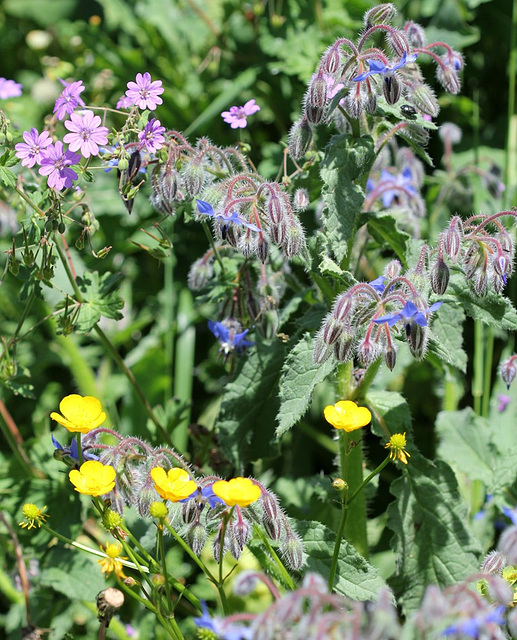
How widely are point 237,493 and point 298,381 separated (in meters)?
0.52

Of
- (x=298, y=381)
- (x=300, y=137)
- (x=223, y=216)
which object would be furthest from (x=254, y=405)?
(x=300, y=137)

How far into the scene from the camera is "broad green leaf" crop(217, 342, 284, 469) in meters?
2.47

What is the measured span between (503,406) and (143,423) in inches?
53.2

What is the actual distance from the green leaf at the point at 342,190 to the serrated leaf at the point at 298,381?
271 millimetres

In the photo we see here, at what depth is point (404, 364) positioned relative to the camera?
2.95 m

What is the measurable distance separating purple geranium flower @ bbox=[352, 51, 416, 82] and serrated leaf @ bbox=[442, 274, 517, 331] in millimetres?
587

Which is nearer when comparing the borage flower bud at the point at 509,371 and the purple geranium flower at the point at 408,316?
the purple geranium flower at the point at 408,316

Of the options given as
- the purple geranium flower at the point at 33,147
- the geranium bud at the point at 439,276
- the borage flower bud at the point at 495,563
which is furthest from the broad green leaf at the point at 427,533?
the purple geranium flower at the point at 33,147

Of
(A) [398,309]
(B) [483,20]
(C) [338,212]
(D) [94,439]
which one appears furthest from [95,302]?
(B) [483,20]

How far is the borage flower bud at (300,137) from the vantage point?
225 centimetres

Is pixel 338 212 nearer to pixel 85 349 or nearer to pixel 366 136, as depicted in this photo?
pixel 366 136

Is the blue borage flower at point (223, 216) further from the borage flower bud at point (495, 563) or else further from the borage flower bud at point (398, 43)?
the borage flower bud at point (495, 563)

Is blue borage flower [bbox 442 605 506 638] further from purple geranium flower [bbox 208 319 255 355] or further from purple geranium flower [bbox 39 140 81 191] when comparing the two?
purple geranium flower [bbox 39 140 81 191]

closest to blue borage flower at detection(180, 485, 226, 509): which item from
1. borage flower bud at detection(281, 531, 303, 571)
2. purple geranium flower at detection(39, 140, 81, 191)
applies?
borage flower bud at detection(281, 531, 303, 571)
